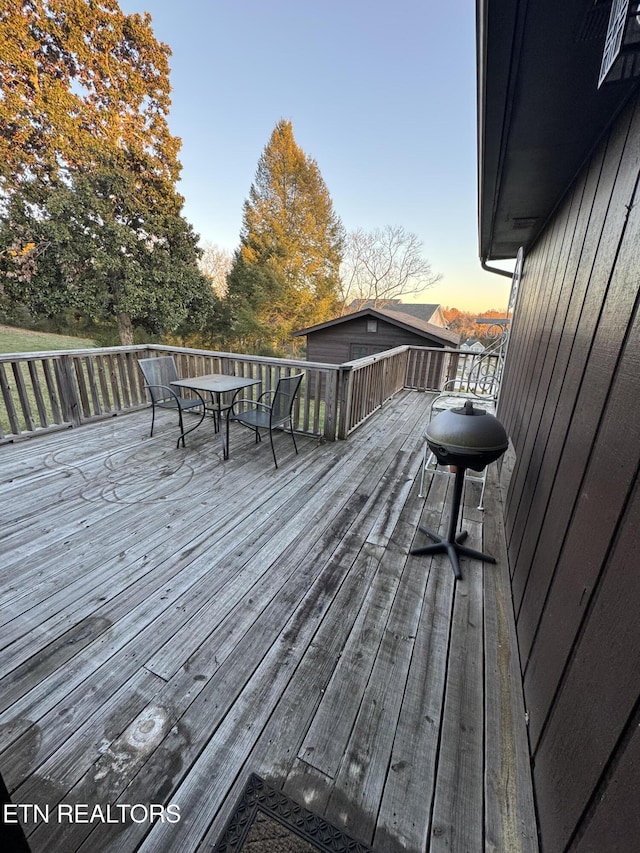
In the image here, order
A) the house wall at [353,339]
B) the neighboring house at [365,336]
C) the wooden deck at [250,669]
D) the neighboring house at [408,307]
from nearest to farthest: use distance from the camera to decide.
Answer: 1. the wooden deck at [250,669]
2. the neighboring house at [365,336]
3. the house wall at [353,339]
4. the neighboring house at [408,307]

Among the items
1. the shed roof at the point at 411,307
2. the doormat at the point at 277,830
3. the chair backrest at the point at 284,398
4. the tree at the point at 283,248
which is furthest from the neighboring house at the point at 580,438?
the shed roof at the point at 411,307

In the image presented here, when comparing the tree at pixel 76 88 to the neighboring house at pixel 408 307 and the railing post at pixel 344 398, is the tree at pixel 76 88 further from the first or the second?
the neighboring house at pixel 408 307

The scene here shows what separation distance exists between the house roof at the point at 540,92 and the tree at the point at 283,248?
1466 centimetres

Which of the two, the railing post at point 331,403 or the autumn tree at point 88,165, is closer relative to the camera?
the railing post at point 331,403

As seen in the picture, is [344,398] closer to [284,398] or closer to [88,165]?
[284,398]

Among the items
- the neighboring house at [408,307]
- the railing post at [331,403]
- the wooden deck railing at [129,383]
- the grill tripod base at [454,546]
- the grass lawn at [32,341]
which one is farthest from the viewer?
the neighboring house at [408,307]

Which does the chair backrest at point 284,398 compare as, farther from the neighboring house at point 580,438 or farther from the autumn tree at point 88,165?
the autumn tree at point 88,165

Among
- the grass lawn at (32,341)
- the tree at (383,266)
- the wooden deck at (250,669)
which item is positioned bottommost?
the wooden deck at (250,669)

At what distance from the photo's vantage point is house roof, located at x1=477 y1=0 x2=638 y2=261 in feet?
3.08

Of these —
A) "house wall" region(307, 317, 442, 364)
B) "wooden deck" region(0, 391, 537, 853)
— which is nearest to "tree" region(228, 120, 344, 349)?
"house wall" region(307, 317, 442, 364)

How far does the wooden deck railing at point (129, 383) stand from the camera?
146 inches

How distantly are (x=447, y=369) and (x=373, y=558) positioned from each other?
6.19 metres

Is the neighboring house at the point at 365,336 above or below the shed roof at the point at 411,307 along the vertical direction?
below

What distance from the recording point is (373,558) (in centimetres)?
221
